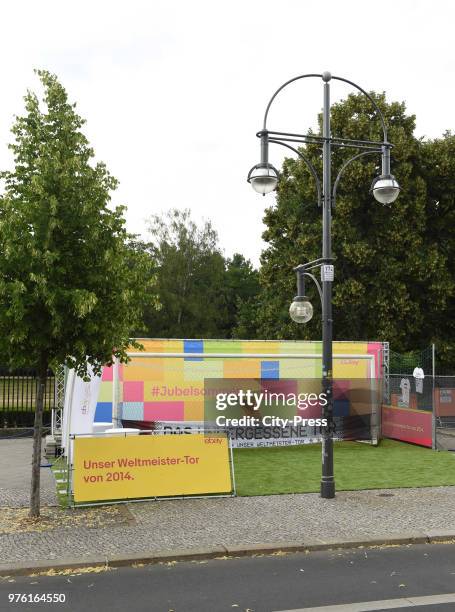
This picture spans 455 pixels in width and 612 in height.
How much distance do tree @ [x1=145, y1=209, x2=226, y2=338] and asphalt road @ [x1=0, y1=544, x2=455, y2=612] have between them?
150 feet

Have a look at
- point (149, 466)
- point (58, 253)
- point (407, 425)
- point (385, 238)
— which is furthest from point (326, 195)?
point (385, 238)

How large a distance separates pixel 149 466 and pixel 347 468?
5.63 meters

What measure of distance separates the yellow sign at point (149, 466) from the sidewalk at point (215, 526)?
0.27 meters

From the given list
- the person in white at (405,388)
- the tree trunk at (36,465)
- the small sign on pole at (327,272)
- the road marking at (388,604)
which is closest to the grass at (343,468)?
the tree trunk at (36,465)

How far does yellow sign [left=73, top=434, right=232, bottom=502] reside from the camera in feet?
34.6

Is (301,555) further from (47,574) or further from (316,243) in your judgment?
(316,243)

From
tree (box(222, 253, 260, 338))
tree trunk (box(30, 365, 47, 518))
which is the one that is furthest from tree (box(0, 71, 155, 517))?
tree (box(222, 253, 260, 338))

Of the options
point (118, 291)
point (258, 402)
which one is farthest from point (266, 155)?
point (258, 402)

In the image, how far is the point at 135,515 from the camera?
980cm

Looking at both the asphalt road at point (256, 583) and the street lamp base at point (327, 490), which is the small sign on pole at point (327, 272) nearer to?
the street lamp base at point (327, 490)

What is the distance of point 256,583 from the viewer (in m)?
6.90

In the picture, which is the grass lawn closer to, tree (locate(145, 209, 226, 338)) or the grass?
the grass

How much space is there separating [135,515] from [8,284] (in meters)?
3.91

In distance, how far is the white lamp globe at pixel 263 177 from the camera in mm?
10414
